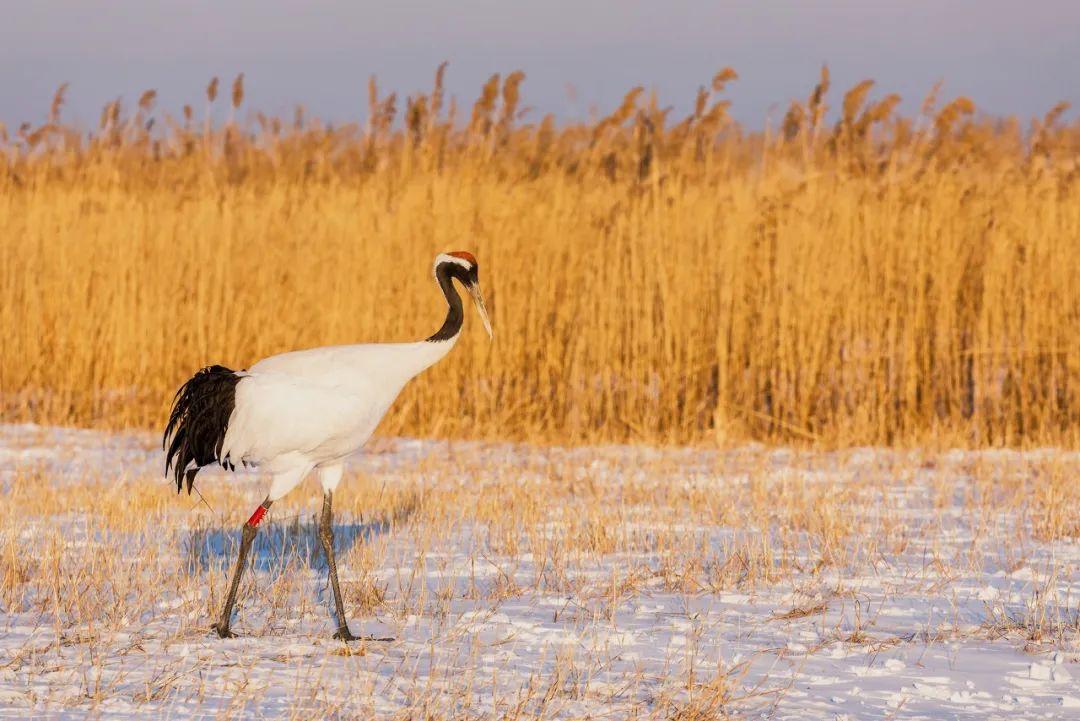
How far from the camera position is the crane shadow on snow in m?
5.71

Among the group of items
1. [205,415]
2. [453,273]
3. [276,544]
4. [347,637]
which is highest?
[453,273]

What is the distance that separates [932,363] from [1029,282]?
0.85 meters

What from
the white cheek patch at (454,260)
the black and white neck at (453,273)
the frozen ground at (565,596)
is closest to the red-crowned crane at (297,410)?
the black and white neck at (453,273)

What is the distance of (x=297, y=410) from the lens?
4797 millimetres

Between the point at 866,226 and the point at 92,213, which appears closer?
the point at 866,226

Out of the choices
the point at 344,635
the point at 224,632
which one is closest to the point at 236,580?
the point at 224,632

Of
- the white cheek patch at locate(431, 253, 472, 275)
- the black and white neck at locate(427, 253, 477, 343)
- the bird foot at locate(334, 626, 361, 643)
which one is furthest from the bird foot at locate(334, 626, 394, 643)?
the white cheek patch at locate(431, 253, 472, 275)

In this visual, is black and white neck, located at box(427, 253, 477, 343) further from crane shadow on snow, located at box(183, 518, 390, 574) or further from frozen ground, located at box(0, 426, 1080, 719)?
crane shadow on snow, located at box(183, 518, 390, 574)

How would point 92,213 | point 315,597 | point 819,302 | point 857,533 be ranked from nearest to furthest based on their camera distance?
1. point 315,597
2. point 857,533
3. point 819,302
4. point 92,213

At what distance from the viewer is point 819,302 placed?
9.89 meters

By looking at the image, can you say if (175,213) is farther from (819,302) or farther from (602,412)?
(819,302)

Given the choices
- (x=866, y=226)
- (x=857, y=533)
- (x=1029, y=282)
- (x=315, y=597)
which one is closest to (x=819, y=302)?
(x=866, y=226)

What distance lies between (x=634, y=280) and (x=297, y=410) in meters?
5.55

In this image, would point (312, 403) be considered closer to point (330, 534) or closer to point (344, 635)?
point (330, 534)
